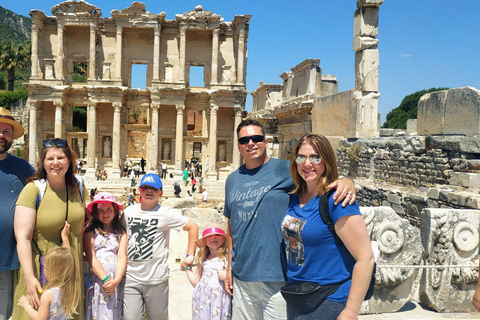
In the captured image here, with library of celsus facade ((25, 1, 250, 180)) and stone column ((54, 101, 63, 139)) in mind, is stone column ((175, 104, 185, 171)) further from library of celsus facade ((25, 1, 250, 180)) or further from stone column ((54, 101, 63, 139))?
stone column ((54, 101, 63, 139))

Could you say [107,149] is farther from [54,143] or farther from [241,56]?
[54,143]

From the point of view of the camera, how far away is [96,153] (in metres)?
26.4

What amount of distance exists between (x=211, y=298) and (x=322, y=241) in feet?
4.55

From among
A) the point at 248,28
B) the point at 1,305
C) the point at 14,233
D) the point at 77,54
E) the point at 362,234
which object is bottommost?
the point at 1,305

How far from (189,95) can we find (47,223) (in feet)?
79.1

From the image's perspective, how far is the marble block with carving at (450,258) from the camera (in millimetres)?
4363

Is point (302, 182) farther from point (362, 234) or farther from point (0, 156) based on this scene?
point (0, 156)

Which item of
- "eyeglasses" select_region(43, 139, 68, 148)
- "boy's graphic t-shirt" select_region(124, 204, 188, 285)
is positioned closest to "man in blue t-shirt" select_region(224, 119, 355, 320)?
"boy's graphic t-shirt" select_region(124, 204, 188, 285)

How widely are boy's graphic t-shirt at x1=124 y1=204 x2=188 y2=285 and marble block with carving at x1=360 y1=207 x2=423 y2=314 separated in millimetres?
2279

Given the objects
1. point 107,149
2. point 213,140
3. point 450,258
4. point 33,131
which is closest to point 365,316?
point 450,258

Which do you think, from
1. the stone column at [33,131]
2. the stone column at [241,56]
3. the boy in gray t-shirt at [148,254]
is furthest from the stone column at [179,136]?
the boy in gray t-shirt at [148,254]

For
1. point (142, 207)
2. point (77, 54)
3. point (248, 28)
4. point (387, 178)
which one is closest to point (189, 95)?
point (248, 28)

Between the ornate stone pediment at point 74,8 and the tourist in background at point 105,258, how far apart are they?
25.1 metres

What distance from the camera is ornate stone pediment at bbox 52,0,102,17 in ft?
81.8
